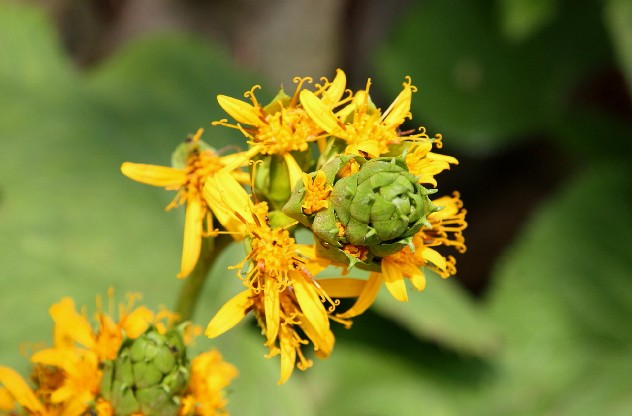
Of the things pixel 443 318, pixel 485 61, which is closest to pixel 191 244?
pixel 443 318

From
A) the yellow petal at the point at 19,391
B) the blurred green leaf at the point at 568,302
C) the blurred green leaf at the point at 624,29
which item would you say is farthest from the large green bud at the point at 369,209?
the blurred green leaf at the point at 624,29

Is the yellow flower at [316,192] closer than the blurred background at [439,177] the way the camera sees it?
Yes

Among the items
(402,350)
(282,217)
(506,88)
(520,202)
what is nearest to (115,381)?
(282,217)

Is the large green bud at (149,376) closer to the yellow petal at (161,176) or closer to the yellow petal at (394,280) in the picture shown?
the yellow petal at (161,176)

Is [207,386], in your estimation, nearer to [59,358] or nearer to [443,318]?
[59,358]

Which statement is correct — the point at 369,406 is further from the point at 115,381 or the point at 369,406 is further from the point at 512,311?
the point at 115,381

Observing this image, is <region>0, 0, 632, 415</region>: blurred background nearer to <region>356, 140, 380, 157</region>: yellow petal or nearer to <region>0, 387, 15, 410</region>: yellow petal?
<region>0, 387, 15, 410</region>: yellow petal
